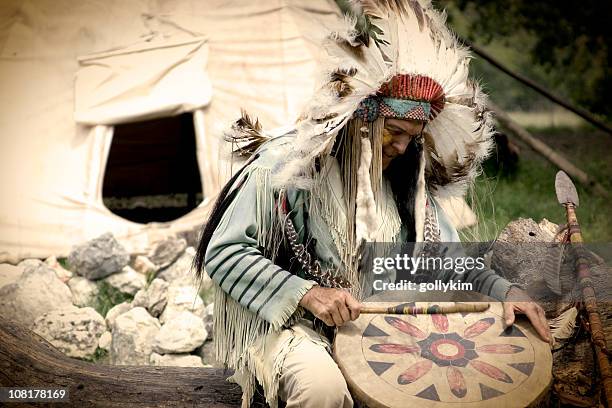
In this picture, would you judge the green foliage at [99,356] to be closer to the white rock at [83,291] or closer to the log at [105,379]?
the white rock at [83,291]

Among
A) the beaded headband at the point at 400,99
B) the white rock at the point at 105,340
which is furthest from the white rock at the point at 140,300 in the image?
the beaded headband at the point at 400,99

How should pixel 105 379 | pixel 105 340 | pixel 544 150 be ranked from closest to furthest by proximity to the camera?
1. pixel 105 379
2. pixel 105 340
3. pixel 544 150

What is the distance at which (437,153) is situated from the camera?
2805 millimetres

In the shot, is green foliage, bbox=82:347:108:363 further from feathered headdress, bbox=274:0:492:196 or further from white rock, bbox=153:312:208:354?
feathered headdress, bbox=274:0:492:196

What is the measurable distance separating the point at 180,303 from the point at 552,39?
2.50m

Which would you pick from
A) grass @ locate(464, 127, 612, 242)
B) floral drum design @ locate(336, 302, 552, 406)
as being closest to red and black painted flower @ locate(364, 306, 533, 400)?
floral drum design @ locate(336, 302, 552, 406)

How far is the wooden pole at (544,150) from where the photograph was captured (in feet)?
16.2

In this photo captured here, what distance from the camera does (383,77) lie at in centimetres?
252

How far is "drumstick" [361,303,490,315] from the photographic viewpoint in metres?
2.49

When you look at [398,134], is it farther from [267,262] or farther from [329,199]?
[267,262]

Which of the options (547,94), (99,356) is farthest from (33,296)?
(547,94)

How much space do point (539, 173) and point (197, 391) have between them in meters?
3.02

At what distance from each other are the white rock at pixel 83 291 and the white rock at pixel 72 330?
18cm

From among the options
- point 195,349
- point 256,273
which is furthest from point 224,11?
point 256,273
